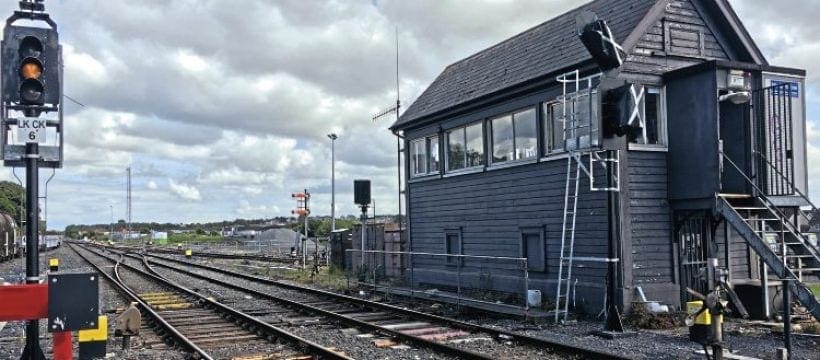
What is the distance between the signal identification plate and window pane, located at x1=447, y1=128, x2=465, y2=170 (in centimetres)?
1233

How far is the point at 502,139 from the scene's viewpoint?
16797 millimetres

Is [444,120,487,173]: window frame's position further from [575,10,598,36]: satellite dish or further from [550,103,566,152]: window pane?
[575,10,598,36]: satellite dish

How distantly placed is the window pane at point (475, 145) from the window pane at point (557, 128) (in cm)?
278

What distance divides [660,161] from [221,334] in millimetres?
8667

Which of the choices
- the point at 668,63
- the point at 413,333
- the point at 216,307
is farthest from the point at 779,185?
the point at 216,307

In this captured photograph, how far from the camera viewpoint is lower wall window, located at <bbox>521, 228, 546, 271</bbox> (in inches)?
598

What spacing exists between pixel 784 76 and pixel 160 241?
85.1 m

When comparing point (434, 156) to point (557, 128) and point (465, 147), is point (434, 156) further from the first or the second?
point (557, 128)

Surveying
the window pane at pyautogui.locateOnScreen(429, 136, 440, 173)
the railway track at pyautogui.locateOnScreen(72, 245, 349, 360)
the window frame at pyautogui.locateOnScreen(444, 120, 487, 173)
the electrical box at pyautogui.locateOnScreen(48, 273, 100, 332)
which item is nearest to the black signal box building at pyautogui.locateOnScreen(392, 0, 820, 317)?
the window frame at pyautogui.locateOnScreen(444, 120, 487, 173)

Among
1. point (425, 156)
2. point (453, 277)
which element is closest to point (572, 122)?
point (453, 277)

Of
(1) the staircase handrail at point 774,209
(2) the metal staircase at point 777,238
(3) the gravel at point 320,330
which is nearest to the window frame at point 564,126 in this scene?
(1) the staircase handrail at point 774,209

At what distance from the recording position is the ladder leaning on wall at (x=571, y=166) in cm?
1293

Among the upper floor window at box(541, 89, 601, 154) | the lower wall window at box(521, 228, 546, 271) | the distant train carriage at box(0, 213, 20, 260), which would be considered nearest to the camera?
the upper floor window at box(541, 89, 601, 154)

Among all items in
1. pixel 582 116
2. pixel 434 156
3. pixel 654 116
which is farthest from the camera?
pixel 434 156
